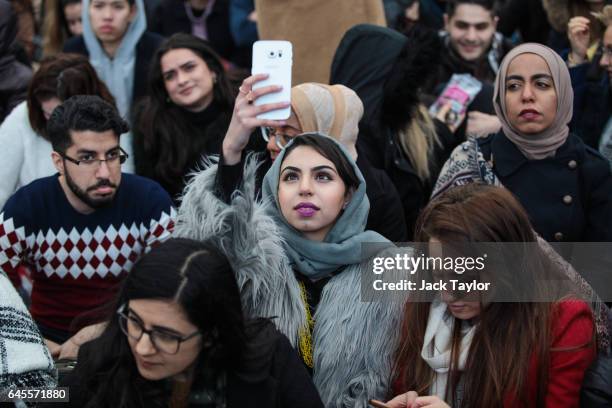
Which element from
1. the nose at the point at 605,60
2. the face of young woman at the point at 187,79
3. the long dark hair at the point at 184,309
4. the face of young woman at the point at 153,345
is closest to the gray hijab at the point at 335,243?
the long dark hair at the point at 184,309

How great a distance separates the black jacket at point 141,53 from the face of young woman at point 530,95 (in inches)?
Result: 97.5

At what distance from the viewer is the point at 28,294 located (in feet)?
15.7

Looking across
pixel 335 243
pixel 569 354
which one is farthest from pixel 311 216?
pixel 569 354

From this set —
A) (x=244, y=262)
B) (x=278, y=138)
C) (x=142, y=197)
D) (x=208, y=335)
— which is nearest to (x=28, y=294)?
(x=142, y=197)

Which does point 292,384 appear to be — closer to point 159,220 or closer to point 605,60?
point 159,220

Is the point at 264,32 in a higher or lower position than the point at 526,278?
higher

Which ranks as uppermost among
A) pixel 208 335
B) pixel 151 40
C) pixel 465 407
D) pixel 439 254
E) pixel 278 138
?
pixel 151 40

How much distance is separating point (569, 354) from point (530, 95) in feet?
4.50

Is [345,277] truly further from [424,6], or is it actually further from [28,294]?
[424,6]

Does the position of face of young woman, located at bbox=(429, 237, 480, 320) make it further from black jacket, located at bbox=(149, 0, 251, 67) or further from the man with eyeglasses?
black jacket, located at bbox=(149, 0, 251, 67)

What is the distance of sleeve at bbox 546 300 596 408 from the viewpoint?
2.86 meters

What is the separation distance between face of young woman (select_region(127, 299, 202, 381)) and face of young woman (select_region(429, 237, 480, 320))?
846 mm

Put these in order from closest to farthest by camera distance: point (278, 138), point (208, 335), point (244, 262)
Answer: point (208, 335)
point (244, 262)
point (278, 138)

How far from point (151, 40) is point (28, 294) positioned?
189cm
